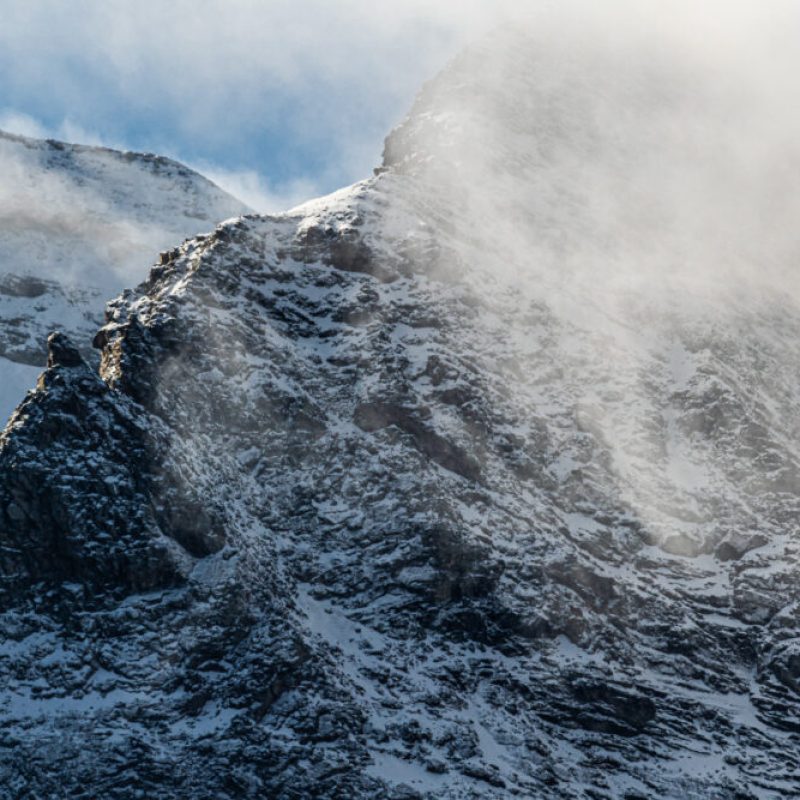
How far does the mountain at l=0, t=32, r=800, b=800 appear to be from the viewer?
8931cm

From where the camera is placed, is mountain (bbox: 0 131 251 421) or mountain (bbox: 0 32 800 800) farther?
mountain (bbox: 0 131 251 421)

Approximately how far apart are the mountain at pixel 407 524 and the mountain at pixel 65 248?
28400mm

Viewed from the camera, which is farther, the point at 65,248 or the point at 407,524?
the point at 65,248

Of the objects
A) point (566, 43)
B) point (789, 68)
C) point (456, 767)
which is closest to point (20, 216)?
point (566, 43)

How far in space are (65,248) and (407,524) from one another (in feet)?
277

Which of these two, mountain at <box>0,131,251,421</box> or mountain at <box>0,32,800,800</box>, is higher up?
mountain at <box>0,131,251,421</box>

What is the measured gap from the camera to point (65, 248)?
174 meters

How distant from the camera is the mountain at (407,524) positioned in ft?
293

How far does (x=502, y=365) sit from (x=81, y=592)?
38929 mm

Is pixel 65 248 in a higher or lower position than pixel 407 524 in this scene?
higher

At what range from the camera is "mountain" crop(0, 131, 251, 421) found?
151 metres

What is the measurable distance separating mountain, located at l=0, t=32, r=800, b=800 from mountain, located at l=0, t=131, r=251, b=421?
28.4 metres

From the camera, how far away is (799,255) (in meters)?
160

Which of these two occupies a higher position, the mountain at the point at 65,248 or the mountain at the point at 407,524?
the mountain at the point at 65,248
